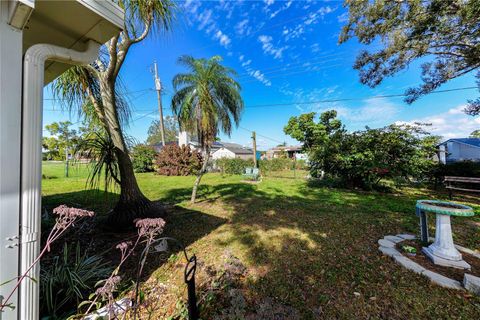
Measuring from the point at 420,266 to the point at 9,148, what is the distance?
161 inches

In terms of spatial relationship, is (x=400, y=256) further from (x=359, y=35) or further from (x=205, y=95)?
(x=359, y=35)

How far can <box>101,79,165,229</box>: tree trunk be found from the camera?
10.8ft

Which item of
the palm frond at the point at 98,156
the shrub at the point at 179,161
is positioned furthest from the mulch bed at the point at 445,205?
the shrub at the point at 179,161

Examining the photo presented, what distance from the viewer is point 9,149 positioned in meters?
1.11

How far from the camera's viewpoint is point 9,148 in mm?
1114

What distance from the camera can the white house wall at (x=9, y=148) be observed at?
109 centimetres

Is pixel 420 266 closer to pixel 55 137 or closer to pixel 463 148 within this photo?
pixel 55 137

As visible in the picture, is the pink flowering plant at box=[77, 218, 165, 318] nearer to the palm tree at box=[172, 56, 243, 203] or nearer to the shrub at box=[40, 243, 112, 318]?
the shrub at box=[40, 243, 112, 318]

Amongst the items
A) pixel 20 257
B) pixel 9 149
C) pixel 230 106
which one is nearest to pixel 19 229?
pixel 20 257

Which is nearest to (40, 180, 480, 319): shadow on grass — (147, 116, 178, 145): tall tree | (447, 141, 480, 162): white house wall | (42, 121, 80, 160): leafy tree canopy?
(42, 121, 80, 160): leafy tree canopy

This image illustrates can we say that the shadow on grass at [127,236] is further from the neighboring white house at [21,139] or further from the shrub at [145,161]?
the shrub at [145,161]

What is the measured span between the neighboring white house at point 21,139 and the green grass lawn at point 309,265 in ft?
3.56

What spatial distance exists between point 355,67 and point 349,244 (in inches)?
292

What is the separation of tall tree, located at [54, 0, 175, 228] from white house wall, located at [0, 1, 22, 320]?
6.81 ft
